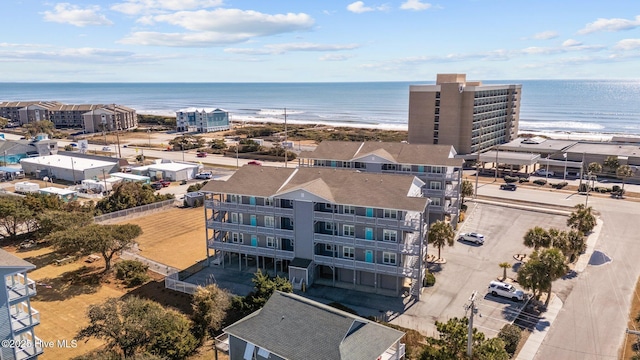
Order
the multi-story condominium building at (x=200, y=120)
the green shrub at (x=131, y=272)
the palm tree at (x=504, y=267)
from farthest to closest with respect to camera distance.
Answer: the multi-story condominium building at (x=200, y=120) → the green shrub at (x=131, y=272) → the palm tree at (x=504, y=267)

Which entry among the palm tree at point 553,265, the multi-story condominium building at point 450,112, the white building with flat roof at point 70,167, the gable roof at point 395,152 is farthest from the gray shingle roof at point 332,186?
the multi-story condominium building at point 450,112

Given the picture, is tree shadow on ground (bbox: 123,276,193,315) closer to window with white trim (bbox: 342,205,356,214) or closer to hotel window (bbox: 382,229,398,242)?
window with white trim (bbox: 342,205,356,214)

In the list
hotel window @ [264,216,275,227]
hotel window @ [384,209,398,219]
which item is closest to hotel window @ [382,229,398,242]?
hotel window @ [384,209,398,219]

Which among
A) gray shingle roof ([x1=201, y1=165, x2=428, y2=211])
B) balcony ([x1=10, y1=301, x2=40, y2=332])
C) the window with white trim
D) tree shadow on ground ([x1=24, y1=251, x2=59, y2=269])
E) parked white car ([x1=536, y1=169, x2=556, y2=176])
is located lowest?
tree shadow on ground ([x1=24, y1=251, x2=59, y2=269])

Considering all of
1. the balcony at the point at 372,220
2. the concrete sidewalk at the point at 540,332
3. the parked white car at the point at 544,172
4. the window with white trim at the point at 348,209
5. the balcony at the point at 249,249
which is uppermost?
the window with white trim at the point at 348,209

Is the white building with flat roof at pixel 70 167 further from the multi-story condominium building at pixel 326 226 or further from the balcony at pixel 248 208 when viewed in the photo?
the multi-story condominium building at pixel 326 226
